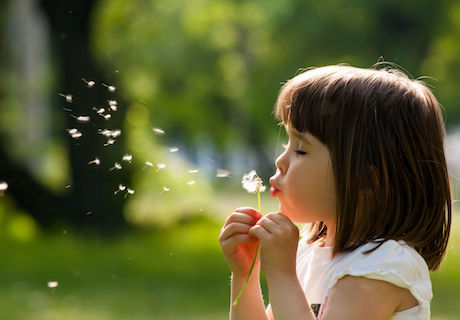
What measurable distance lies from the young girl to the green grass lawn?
396cm

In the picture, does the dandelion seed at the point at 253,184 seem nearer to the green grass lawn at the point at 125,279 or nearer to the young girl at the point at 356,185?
the young girl at the point at 356,185

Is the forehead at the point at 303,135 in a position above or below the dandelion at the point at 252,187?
above

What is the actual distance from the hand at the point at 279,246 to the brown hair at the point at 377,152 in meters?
0.12

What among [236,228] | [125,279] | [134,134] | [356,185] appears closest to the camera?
[356,185]

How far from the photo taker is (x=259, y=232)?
207 centimetres

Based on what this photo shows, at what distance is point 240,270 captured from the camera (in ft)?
7.36

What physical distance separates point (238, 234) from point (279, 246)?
0.17m

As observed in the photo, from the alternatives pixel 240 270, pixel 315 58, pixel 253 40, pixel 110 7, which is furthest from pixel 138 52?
pixel 240 270

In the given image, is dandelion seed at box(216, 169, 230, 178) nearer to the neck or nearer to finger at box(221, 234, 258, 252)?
finger at box(221, 234, 258, 252)

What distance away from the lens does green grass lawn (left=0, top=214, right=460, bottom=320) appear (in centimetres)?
615

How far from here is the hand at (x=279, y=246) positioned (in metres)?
2.03

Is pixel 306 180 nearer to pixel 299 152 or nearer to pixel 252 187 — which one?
pixel 299 152

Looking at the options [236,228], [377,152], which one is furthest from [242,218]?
[377,152]

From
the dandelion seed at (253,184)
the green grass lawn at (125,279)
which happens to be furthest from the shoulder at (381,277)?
the green grass lawn at (125,279)
